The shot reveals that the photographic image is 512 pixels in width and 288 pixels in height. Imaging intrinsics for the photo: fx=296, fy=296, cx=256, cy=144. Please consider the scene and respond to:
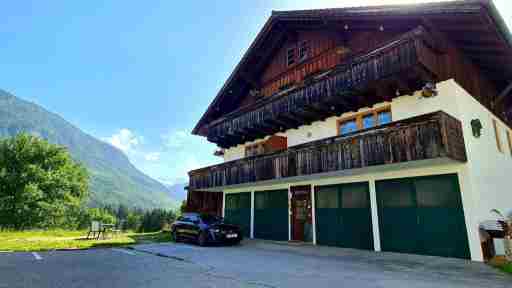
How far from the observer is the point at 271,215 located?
17.0m

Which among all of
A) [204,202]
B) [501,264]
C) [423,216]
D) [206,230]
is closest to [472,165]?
[423,216]

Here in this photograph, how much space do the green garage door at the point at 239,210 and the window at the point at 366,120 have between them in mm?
7896

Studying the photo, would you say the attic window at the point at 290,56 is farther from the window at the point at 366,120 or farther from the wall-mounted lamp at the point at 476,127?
the wall-mounted lamp at the point at 476,127

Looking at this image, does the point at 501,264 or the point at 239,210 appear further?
the point at 239,210

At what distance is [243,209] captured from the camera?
19.1m

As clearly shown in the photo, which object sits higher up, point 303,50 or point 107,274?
point 303,50

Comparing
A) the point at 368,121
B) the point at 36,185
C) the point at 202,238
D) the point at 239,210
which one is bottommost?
the point at 202,238

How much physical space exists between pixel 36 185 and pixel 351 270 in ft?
142

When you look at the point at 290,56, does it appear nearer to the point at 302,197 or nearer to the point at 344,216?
the point at 302,197

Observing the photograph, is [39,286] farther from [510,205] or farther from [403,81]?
[510,205]

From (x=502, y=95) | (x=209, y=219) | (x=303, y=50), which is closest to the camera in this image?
(x=502, y=95)

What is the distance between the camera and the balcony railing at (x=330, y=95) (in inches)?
402

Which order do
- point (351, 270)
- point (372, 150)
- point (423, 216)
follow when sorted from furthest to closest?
point (423, 216)
point (372, 150)
point (351, 270)

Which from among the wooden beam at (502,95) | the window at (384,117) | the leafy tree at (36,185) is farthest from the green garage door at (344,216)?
the leafy tree at (36,185)
